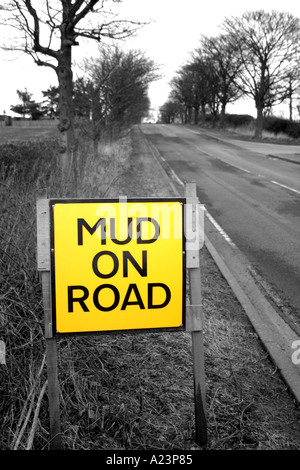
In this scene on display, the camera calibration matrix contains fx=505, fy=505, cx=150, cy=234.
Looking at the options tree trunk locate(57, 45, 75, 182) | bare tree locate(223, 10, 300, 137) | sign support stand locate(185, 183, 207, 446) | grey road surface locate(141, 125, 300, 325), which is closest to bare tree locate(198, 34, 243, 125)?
bare tree locate(223, 10, 300, 137)

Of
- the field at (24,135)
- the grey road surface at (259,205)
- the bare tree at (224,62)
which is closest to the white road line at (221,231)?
the grey road surface at (259,205)

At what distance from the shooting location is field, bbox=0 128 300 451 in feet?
9.83

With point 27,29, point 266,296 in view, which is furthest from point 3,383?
point 27,29

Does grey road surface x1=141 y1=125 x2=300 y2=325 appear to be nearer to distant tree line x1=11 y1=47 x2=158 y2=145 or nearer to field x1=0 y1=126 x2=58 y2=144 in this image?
distant tree line x1=11 y1=47 x2=158 y2=145

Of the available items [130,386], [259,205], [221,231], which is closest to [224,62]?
[259,205]

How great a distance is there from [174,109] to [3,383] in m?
107

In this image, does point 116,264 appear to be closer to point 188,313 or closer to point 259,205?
point 188,313

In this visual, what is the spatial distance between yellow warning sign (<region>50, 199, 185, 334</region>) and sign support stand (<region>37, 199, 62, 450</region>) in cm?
4

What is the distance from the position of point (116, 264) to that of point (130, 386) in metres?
1.09

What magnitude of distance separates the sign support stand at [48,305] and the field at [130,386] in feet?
0.43

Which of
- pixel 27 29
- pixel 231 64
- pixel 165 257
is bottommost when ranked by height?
pixel 165 257
